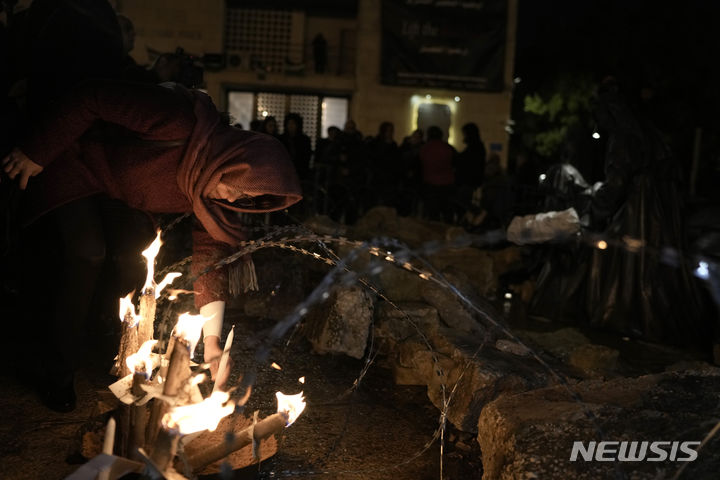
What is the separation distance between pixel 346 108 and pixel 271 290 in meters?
12.5

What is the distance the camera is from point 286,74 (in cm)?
1658

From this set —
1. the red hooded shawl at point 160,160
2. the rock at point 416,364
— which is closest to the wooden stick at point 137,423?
the red hooded shawl at point 160,160

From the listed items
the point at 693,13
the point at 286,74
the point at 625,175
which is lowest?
the point at 625,175

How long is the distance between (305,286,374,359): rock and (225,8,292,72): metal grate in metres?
13.3

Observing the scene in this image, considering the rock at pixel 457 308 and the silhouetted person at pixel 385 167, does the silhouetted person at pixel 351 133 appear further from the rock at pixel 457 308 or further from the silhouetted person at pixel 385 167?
the rock at pixel 457 308

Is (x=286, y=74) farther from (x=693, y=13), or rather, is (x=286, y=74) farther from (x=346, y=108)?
(x=693, y=13)

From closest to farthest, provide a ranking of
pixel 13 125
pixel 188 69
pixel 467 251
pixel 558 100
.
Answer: pixel 13 125 < pixel 188 69 < pixel 467 251 < pixel 558 100

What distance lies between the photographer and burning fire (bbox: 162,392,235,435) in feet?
6.78

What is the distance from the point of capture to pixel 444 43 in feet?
52.0

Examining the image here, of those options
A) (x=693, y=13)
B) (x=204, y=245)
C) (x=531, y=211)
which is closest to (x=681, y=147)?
(x=693, y=13)

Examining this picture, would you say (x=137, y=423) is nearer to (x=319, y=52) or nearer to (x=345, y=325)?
(x=345, y=325)

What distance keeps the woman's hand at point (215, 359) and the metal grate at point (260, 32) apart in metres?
14.9

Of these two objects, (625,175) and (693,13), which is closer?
(625,175)

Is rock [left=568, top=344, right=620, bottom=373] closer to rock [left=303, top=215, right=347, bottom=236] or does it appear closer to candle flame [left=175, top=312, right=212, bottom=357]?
rock [left=303, top=215, right=347, bottom=236]
